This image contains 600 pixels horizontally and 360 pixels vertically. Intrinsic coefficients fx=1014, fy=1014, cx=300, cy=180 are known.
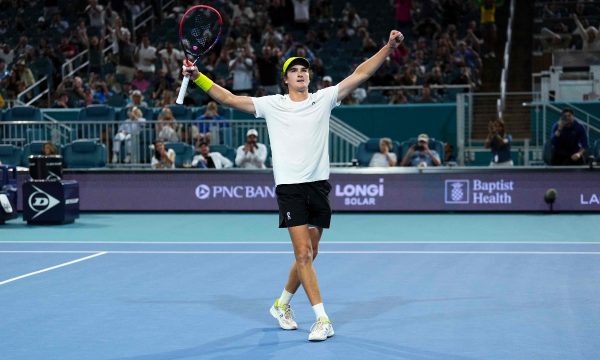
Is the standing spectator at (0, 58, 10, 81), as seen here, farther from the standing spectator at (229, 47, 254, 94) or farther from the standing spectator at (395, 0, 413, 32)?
the standing spectator at (395, 0, 413, 32)

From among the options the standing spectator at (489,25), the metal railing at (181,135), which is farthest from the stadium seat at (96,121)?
the standing spectator at (489,25)

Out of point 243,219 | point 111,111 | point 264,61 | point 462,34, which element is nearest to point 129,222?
point 243,219

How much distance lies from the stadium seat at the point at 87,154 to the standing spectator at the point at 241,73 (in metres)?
5.14

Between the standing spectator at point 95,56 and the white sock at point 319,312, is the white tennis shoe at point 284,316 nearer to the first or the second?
→ the white sock at point 319,312

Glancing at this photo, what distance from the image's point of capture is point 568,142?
18656mm

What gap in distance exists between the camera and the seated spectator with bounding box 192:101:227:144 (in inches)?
808

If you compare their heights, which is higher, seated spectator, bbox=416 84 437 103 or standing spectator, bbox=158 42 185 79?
standing spectator, bbox=158 42 185 79

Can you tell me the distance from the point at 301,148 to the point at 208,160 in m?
12.3

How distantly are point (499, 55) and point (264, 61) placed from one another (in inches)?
269

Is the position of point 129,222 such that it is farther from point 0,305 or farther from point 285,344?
point 285,344

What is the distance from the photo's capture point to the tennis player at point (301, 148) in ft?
24.7

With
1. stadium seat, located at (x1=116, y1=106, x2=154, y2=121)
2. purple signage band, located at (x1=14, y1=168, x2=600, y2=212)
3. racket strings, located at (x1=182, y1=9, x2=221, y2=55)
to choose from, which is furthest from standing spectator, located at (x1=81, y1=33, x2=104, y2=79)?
racket strings, located at (x1=182, y1=9, x2=221, y2=55)

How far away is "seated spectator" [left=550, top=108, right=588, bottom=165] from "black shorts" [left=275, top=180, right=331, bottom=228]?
11812 millimetres

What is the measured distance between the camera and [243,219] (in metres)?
18.1
